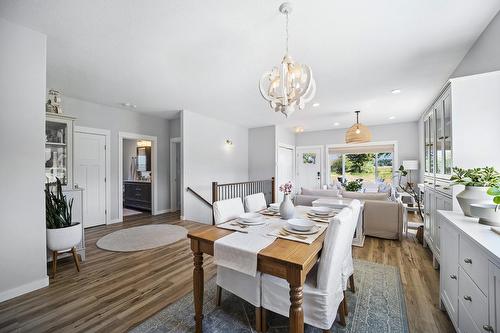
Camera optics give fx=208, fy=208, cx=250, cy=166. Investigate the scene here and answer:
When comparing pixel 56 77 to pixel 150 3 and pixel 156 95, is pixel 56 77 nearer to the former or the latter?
pixel 156 95

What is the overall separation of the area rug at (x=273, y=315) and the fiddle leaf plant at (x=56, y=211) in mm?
1657

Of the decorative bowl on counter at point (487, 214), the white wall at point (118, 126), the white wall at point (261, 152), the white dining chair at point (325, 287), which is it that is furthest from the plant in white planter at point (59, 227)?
the white wall at point (261, 152)

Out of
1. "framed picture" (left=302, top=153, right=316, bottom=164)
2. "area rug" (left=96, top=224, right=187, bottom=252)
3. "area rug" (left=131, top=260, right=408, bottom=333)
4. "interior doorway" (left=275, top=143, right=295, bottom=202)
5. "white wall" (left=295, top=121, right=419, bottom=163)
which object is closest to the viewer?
"area rug" (left=131, top=260, right=408, bottom=333)

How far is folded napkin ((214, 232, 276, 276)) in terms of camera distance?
51.2 inches

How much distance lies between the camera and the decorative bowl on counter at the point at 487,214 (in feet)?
4.60

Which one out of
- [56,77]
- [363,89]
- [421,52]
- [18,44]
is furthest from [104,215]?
[421,52]

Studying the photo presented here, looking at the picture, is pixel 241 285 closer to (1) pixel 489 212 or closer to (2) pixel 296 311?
(2) pixel 296 311

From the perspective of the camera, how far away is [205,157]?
210 inches

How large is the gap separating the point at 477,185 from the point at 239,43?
8.04ft

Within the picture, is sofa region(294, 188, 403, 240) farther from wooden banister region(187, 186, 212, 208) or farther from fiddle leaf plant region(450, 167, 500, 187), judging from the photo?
wooden banister region(187, 186, 212, 208)

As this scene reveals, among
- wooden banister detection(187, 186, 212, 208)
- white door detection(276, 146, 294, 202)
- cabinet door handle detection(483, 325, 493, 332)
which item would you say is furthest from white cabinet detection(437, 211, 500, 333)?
white door detection(276, 146, 294, 202)

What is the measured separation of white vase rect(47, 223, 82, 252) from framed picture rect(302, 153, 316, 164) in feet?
22.4

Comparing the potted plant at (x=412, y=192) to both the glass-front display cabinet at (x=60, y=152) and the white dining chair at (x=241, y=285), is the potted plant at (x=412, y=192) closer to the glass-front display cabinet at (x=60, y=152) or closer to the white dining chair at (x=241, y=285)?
the white dining chair at (x=241, y=285)

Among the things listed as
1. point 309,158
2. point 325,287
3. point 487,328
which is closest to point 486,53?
point 487,328
